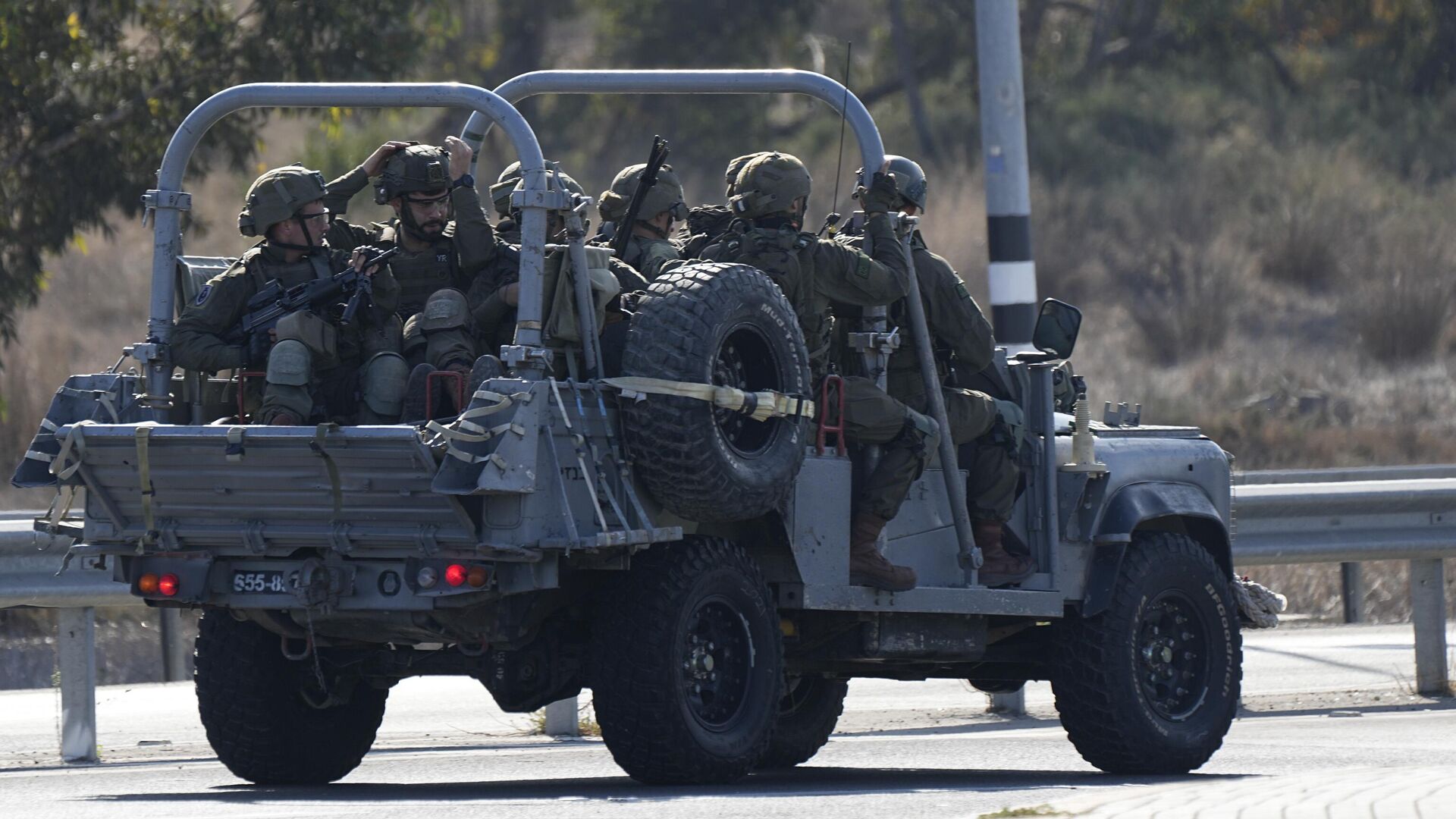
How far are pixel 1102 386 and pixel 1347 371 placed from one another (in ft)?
7.40

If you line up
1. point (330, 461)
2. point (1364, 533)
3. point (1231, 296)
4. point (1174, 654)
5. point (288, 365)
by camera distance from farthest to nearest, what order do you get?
point (1231, 296) < point (1364, 533) < point (1174, 654) < point (288, 365) < point (330, 461)

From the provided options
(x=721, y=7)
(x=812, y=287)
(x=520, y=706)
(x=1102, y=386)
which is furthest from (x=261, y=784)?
(x=721, y=7)

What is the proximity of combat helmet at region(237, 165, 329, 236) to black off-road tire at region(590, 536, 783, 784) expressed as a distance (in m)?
1.82

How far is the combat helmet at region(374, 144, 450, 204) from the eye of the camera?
906cm

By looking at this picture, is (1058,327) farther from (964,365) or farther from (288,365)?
(288,365)

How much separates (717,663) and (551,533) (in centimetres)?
103

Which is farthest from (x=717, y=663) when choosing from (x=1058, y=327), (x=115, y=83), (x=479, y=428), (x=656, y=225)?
(x=115, y=83)

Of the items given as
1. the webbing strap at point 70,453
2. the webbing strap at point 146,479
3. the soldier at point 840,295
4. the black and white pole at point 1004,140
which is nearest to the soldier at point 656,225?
the soldier at point 840,295

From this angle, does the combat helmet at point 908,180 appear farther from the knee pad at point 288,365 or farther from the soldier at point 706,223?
the knee pad at point 288,365

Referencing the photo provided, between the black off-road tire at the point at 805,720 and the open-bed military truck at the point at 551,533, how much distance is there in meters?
0.80

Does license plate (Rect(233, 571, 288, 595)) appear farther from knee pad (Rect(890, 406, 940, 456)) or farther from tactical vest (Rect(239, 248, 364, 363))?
knee pad (Rect(890, 406, 940, 456))

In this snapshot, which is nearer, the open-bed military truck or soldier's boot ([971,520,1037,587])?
the open-bed military truck

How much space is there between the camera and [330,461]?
8.02 metres

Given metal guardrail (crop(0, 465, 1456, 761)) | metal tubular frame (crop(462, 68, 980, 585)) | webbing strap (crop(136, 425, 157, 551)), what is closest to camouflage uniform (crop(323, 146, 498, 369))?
metal tubular frame (crop(462, 68, 980, 585))
